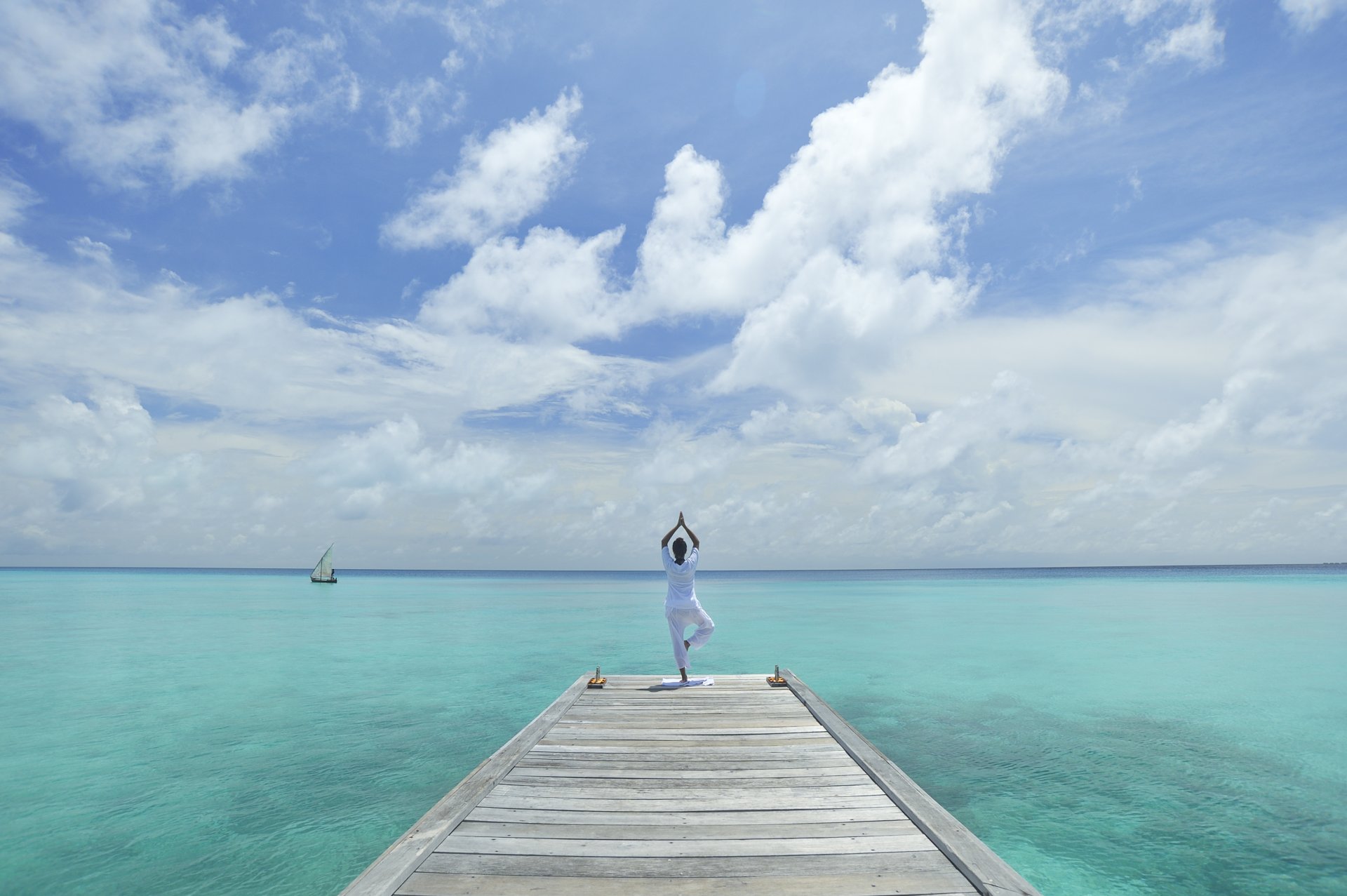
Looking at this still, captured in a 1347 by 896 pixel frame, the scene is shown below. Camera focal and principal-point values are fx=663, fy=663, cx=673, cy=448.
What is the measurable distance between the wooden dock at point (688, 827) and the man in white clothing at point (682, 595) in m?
2.14

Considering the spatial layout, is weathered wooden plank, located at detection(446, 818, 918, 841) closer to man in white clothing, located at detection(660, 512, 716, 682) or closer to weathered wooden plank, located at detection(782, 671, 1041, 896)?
weathered wooden plank, located at detection(782, 671, 1041, 896)

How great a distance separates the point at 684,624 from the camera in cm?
1017

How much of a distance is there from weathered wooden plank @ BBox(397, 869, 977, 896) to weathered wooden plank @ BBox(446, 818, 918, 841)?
2.05 feet

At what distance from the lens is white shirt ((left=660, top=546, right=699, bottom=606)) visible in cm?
970

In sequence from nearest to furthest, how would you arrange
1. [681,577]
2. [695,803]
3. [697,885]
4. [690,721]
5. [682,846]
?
[697,885], [682,846], [695,803], [690,721], [681,577]

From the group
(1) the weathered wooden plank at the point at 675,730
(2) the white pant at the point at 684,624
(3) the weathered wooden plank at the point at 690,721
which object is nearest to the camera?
(1) the weathered wooden plank at the point at 675,730

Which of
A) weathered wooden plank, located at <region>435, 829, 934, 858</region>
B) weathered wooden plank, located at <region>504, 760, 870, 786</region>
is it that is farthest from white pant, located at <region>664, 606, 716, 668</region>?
weathered wooden plank, located at <region>435, 829, 934, 858</region>

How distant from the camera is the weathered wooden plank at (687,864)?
14.5 feet

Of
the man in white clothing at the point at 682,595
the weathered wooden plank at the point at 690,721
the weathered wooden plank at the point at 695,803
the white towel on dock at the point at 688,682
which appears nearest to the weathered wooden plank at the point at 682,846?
the weathered wooden plank at the point at 695,803

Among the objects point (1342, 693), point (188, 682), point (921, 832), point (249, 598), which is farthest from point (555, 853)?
point (249, 598)

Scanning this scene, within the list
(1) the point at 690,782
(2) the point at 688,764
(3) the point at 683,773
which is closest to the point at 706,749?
(2) the point at 688,764

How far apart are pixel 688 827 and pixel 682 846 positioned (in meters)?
0.38

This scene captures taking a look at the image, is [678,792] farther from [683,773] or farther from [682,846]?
[682,846]

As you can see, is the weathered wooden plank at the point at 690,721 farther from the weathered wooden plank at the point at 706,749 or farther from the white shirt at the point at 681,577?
the white shirt at the point at 681,577
